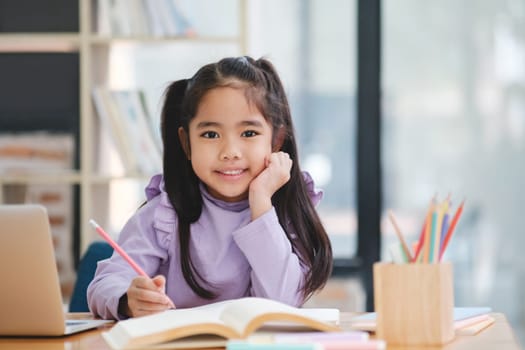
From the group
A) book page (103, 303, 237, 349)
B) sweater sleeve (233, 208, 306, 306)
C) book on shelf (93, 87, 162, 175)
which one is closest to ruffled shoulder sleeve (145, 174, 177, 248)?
sweater sleeve (233, 208, 306, 306)

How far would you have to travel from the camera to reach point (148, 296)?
1.59 metres

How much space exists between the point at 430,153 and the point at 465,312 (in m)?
2.09

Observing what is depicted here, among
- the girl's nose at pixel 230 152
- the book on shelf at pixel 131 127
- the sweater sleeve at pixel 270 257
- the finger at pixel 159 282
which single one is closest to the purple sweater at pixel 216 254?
the sweater sleeve at pixel 270 257

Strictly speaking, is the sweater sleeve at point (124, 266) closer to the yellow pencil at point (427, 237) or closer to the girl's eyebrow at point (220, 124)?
the girl's eyebrow at point (220, 124)

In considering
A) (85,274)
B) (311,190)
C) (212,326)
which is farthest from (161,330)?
(85,274)

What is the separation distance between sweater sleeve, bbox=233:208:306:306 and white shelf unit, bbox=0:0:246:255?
1499 millimetres

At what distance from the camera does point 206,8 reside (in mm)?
3486

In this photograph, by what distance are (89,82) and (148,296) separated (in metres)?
1.86

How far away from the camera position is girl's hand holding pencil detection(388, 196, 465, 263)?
→ 4.57 feet

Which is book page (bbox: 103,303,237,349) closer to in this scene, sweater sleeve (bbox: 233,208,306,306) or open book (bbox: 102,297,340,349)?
open book (bbox: 102,297,340,349)

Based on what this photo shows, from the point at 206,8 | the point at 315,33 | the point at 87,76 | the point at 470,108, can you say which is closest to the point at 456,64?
the point at 470,108

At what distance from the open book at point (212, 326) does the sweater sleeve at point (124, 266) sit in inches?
11.9

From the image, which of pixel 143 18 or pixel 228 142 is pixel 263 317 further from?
pixel 143 18

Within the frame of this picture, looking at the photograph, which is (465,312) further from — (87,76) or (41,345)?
(87,76)
